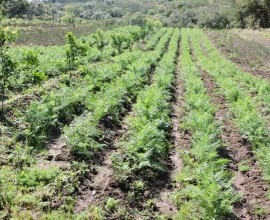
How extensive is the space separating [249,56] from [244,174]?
23949mm

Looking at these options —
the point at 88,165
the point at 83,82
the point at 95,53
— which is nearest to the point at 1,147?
the point at 88,165

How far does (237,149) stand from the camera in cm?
1027

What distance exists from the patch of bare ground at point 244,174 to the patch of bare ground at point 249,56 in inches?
444

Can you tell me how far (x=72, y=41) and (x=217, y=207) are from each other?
1400 cm

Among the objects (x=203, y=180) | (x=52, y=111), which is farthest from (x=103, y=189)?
(x=52, y=111)

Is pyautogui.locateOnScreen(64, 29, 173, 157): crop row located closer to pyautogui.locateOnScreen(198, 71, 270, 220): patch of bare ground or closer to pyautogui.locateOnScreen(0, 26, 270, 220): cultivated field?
pyautogui.locateOnScreen(0, 26, 270, 220): cultivated field

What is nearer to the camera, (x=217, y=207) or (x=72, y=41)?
(x=217, y=207)

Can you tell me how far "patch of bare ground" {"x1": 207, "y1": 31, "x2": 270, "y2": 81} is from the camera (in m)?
24.6

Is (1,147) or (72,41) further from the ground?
(72,41)

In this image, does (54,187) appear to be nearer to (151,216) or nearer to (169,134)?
(151,216)

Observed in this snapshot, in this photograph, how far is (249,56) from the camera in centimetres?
3111

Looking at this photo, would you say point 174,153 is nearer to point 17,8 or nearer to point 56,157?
point 56,157

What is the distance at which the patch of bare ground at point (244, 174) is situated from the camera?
7.35m

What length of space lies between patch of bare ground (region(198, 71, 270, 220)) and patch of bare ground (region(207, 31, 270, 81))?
11.3 m
